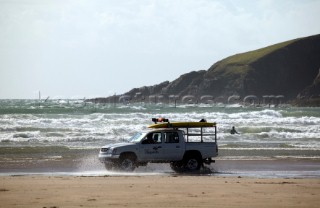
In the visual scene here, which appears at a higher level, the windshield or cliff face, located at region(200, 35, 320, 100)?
cliff face, located at region(200, 35, 320, 100)

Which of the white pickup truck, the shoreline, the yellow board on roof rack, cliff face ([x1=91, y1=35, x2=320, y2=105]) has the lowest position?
the shoreline

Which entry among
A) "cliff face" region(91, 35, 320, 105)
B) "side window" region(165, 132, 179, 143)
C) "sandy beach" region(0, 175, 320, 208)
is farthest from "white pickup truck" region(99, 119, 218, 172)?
"cliff face" region(91, 35, 320, 105)

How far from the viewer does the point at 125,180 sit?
61.0ft

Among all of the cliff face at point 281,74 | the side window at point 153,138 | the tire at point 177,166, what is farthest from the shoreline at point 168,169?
the cliff face at point 281,74

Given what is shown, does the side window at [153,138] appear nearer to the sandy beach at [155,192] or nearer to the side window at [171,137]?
the side window at [171,137]

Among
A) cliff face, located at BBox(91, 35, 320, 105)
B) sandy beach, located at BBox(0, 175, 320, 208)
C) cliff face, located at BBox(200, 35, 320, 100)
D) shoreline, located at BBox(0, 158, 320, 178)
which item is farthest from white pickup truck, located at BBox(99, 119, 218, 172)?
cliff face, located at BBox(200, 35, 320, 100)

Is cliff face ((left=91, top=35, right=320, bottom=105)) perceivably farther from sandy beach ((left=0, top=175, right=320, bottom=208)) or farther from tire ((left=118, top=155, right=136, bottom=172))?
sandy beach ((left=0, top=175, right=320, bottom=208))

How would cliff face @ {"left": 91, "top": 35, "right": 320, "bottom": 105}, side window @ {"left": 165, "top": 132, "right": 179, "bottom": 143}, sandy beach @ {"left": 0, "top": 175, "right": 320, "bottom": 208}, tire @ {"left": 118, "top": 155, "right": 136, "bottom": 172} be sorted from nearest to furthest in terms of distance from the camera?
sandy beach @ {"left": 0, "top": 175, "right": 320, "bottom": 208}, tire @ {"left": 118, "top": 155, "right": 136, "bottom": 172}, side window @ {"left": 165, "top": 132, "right": 179, "bottom": 143}, cliff face @ {"left": 91, "top": 35, "right": 320, "bottom": 105}

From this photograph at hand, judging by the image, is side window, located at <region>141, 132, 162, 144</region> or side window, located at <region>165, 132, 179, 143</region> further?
side window, located at <region>165, 132, 179, 143</region>

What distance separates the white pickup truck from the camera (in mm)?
22578

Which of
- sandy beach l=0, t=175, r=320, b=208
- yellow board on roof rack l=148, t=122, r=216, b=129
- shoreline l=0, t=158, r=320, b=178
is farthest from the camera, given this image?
yellow board on roof rack l=148, t=122, r=216, b=129

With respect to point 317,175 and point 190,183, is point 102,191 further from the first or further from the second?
point 317,175

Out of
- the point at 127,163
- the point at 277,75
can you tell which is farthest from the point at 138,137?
the point at 277,75

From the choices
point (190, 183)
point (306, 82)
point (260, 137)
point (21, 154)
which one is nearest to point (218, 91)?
point (306, 82)
